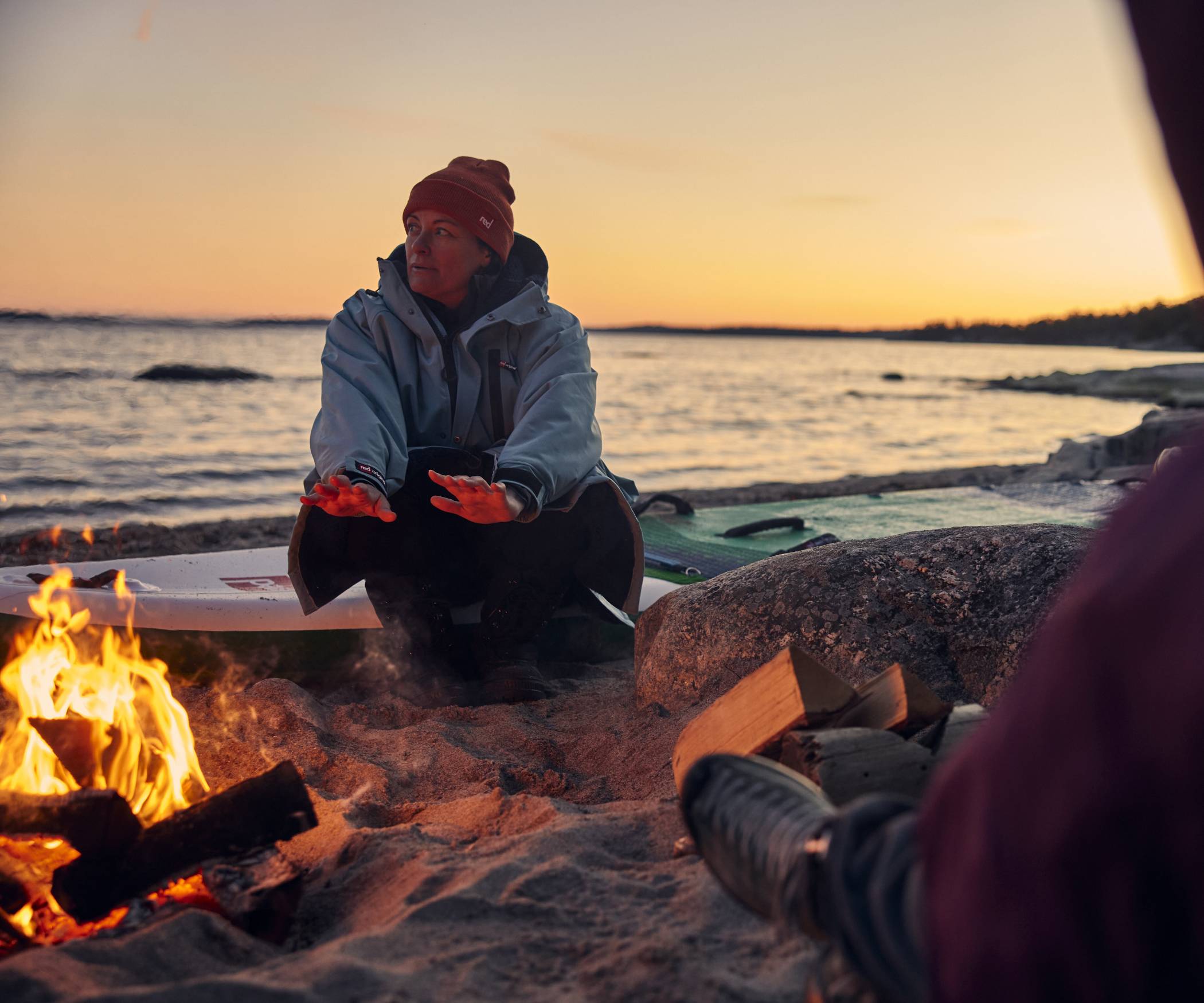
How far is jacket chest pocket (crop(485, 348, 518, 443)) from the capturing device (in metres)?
3.45

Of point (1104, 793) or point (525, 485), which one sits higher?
point (525, 485)

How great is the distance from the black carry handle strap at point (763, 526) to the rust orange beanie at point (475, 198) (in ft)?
7.60

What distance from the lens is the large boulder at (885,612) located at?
8.71 ft

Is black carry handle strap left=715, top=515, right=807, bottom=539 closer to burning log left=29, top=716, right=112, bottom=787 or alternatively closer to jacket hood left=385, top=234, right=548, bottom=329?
jacket hood left=385, top=234, right=548, bottom=329

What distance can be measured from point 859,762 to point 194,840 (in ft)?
4.03

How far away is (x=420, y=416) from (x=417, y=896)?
209 cm

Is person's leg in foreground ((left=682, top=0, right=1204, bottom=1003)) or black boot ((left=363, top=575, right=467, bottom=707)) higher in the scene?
person's leg in foreground ((left=682, top=0, right=1204, bottom=1003))

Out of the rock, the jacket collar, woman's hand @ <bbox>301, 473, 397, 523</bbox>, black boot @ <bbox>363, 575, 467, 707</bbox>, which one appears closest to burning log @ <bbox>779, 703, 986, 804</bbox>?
woman's hand @ <bbox>301, 473, 397, 523</bbox>

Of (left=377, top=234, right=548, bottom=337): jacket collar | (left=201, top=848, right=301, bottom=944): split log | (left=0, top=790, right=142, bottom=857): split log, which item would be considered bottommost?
(left=201, top=848, right=301, bottom=944): split log

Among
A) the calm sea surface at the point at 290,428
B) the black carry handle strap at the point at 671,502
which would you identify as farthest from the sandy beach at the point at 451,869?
the calm sea surface at the point at 290,428

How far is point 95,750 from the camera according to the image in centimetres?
218

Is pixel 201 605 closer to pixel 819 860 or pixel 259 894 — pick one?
pixel 259 894

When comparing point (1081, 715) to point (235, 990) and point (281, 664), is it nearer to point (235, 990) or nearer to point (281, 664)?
point (235, 990)

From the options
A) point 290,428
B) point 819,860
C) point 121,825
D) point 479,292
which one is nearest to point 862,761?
point 819,860
